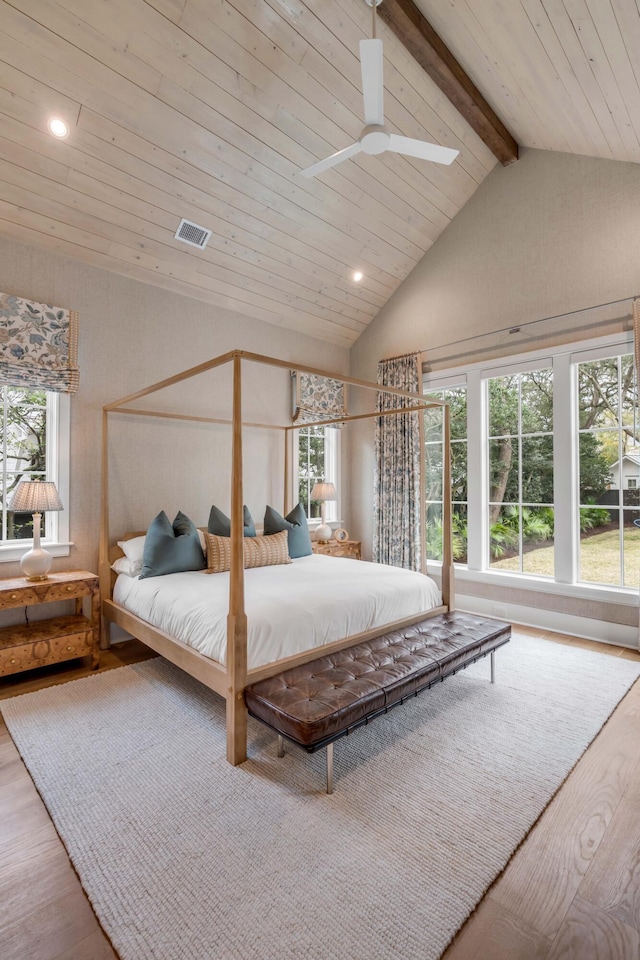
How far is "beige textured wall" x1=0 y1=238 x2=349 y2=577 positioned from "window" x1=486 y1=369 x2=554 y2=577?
225 cm

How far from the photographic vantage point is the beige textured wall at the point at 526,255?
3.66m

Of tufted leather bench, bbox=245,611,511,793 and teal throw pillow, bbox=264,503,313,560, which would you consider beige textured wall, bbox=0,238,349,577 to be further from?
tufted leather bench, bbox=245,611,511,793

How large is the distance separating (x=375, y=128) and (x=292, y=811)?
3.25m

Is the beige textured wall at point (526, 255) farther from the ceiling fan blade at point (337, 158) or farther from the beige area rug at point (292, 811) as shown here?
the ceiling fan blade at point (337, 158)

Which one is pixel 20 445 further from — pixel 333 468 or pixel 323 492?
pixel 333 468

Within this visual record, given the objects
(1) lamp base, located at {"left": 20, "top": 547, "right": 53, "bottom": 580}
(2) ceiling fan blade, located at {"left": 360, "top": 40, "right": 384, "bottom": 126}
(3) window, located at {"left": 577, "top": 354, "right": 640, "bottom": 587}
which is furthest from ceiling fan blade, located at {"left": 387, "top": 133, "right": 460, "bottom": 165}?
(1) lamp base, located at {"left": 20, "top": 547, "right": 53, "bottom": 580}

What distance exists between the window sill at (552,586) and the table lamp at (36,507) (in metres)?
3.57

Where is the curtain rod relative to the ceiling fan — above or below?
below

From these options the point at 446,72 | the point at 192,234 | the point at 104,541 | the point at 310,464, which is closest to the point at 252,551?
the point at 104,541

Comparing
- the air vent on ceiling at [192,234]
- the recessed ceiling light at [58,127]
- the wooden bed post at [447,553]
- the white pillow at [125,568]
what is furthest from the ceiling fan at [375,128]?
the white pillow at [125,568]

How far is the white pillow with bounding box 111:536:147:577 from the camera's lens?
11.3 ft

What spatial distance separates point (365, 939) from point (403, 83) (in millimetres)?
4639

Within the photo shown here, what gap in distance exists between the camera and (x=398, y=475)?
16.6 ft

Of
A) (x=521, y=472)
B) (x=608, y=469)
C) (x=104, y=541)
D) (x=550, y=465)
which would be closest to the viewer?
(x=104, y=541)
